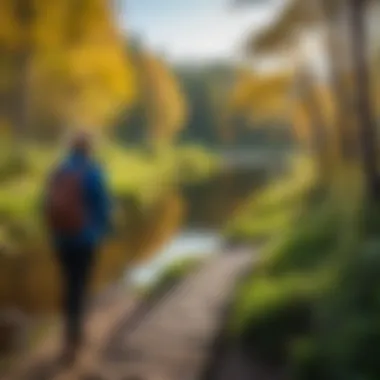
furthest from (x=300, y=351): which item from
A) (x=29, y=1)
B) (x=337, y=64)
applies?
(x=29, y=1)

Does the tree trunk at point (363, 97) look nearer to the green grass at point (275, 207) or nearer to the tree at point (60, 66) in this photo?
the green grass at point (275, 207)

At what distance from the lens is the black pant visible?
156 cm

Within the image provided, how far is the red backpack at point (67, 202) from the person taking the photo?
1.55 m

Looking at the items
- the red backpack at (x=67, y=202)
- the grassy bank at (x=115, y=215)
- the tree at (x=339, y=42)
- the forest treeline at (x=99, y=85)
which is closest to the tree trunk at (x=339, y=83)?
the tree at (x=339, y=42)

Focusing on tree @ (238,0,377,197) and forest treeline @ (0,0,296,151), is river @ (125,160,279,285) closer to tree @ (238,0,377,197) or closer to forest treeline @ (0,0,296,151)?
forest treeline @ (0,0,296,151)

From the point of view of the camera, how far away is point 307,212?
159cm

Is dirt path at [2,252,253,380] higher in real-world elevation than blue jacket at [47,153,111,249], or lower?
lower

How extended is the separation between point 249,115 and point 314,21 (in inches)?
8.1

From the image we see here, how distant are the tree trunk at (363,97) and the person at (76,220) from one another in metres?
0.47

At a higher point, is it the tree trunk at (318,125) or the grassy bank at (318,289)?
the tree trunk at (318,125)

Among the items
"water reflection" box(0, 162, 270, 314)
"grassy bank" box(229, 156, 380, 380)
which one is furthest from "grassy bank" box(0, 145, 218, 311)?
"grassy bank" box(229, 156, 380, 380)

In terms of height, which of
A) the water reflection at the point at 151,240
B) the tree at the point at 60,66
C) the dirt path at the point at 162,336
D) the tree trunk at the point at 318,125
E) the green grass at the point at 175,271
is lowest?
the dirt path at the point at 162,336

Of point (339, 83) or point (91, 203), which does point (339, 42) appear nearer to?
point (339, 83)

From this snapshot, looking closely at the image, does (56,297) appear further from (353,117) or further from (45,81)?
(353,117)
